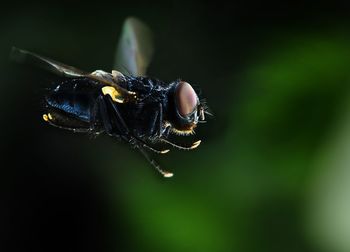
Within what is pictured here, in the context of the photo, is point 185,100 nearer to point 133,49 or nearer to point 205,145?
point 133,49

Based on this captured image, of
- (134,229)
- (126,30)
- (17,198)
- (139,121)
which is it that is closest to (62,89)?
(139,121)

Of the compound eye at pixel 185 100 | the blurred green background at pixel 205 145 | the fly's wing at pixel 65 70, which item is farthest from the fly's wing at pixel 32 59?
the blurred green background at pixel 205 145

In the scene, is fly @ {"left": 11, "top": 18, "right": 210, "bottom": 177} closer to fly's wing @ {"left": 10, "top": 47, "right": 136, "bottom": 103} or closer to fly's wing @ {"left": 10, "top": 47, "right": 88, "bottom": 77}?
fly's wing @ {"left": 10, "top": 47, "right": 136, "bottom": 103}

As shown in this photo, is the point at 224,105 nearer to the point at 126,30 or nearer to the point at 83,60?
the point at 83,60

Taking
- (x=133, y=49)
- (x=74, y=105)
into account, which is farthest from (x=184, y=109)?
(x=133, y=49)

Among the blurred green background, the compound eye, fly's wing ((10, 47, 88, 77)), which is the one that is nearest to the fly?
the compound eye

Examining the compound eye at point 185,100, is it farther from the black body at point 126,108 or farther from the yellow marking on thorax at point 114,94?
the yellow marking on thorax at point 114,94

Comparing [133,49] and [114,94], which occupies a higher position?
[133,49]
